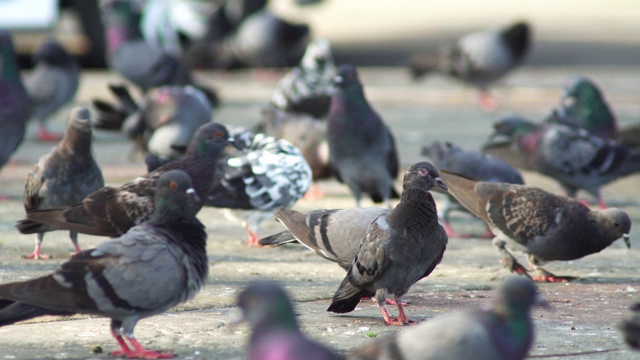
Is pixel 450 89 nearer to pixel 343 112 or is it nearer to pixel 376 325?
pixel 343 112

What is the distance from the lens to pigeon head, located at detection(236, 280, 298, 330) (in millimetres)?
3488

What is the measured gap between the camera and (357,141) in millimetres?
8336

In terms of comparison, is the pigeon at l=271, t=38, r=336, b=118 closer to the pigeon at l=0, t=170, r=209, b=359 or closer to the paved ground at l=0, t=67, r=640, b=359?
the paved ground at l=0, t=67, r=640, b=359

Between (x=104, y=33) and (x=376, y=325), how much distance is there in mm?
13207

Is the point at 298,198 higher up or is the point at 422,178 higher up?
the point at 422,178

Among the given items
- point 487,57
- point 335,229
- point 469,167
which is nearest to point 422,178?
point 335,229

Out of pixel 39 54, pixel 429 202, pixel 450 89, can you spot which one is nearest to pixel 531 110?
pixel 450 89

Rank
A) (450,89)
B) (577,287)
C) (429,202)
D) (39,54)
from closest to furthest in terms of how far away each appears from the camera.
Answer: (429,202)
(577,287)
(39,54)
(450,89)

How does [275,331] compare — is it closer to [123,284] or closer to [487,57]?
[123,284]

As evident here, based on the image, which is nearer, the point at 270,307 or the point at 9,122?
the point at 270,307

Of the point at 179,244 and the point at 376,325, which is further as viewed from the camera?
the point at 376,325

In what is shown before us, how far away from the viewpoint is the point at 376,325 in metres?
5.36

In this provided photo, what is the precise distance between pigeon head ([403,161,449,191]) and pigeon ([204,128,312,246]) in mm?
2058

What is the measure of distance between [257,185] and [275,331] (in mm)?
4009
